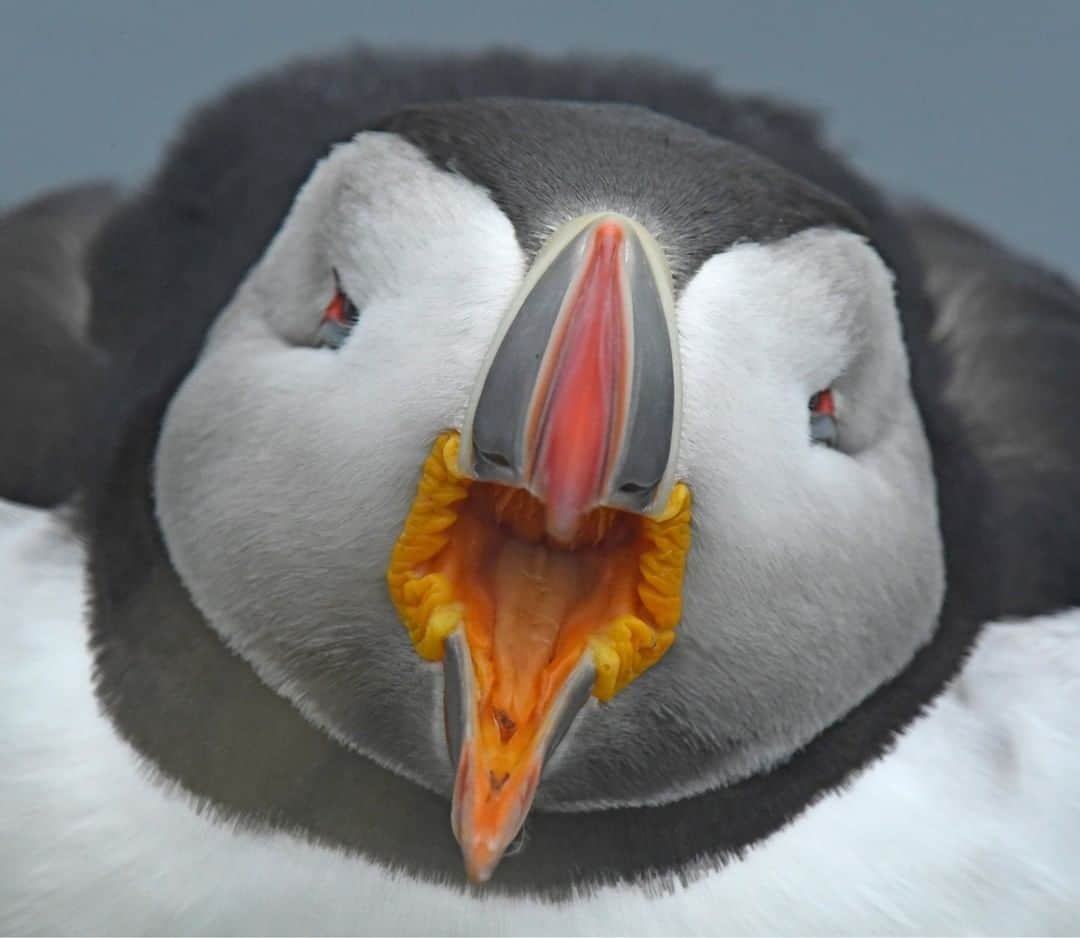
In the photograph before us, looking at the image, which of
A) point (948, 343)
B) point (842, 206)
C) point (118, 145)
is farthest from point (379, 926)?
point (118, 145)

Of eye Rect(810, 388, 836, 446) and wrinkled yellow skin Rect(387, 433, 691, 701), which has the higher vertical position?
eye Rect(810, 388, 836, 446)

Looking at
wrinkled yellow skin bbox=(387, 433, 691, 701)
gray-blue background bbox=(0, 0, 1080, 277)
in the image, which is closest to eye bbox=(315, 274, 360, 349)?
wrinkled yellow skin bbox=(387, 433, 691, 701)

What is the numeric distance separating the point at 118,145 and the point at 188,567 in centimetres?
206

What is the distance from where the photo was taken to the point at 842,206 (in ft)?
5.27

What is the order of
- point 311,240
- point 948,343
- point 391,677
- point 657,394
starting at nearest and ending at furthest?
point 657,394, point 391,677, point 311,240, point 948,343

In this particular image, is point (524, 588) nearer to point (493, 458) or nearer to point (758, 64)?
point (493, 458)

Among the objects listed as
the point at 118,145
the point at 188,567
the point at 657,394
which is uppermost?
the point at 657,394

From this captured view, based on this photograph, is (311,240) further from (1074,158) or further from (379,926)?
(1074,158)

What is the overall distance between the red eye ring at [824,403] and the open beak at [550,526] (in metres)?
0.22

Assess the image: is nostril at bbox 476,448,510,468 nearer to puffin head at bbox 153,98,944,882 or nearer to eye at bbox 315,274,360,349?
puffin head at bbox 153,98,944,882

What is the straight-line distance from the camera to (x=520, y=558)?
137cm

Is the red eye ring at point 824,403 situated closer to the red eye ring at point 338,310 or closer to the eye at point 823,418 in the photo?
the eye at point 823,418

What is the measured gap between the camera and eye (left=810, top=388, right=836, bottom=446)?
1.53 m

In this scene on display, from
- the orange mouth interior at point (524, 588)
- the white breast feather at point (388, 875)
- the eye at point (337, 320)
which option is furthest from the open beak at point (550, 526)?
the white breast feather at point (388, 875)
